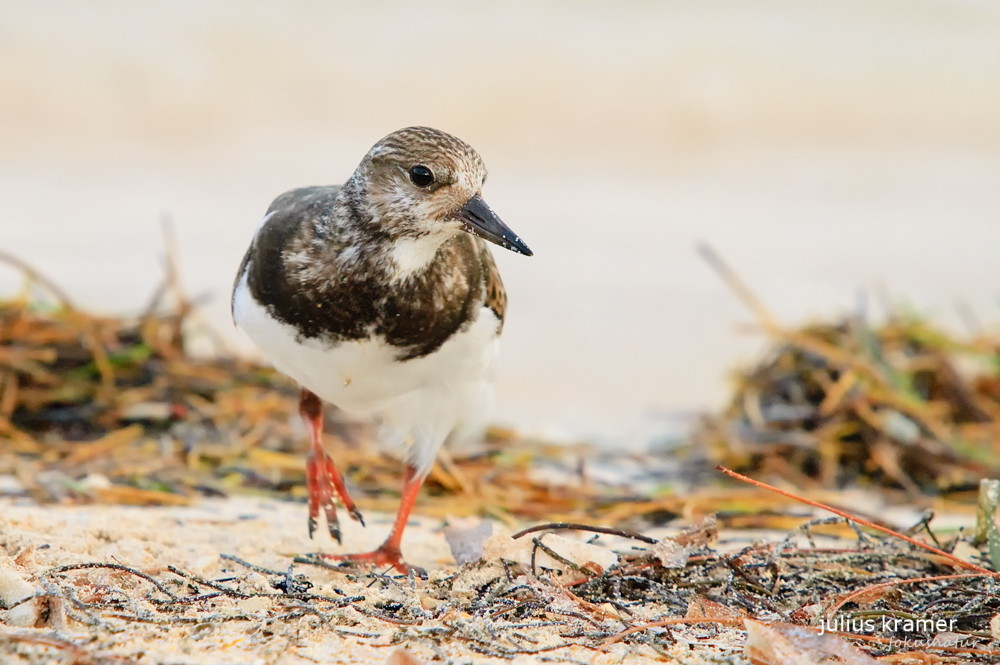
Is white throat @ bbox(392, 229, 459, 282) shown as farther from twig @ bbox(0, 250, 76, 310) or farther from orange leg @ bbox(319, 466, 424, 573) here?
twig @ bbox(0, 250, 76, 310)

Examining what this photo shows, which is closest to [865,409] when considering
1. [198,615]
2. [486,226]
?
[486,226]

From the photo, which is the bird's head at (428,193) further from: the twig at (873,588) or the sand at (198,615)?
the twig at (873,588)

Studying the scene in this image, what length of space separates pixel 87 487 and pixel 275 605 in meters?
1.50

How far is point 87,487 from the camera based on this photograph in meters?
3.26

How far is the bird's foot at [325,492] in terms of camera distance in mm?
2998

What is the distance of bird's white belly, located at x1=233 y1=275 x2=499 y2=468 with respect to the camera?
104 inches

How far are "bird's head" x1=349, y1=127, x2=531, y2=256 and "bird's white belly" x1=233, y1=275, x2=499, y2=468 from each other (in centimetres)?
29

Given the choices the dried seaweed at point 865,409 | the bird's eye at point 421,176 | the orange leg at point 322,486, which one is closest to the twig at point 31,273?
the orange leg at point 322,486

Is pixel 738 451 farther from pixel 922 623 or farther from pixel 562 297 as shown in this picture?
pixel 562 297

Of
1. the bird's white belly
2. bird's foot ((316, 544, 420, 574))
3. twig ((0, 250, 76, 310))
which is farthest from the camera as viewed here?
twig ((0, 250, 76, 310))

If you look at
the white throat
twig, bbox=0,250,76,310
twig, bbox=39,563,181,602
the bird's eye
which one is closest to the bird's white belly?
the white throat

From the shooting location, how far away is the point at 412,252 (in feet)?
8.48

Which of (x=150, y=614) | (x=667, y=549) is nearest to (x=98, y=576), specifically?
(x=150, y=614)

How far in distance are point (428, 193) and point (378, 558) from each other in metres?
0.99
